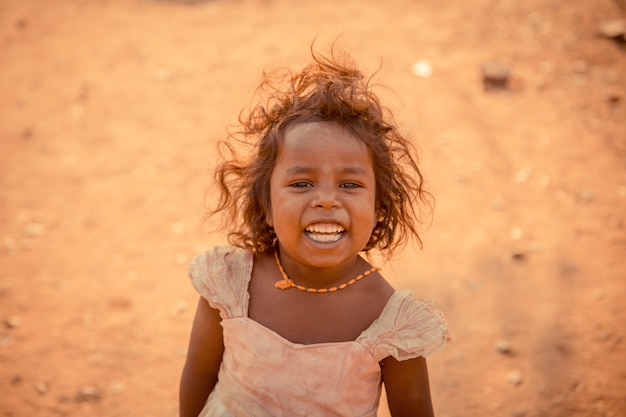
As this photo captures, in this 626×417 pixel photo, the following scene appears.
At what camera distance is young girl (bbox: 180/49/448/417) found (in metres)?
1.87

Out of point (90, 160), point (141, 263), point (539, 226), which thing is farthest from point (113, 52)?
point (539, 226)

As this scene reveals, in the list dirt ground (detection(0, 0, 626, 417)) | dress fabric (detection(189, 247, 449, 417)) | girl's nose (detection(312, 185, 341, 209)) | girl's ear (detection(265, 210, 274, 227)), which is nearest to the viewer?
girl's nose (detection(312, 185, 341, 209))

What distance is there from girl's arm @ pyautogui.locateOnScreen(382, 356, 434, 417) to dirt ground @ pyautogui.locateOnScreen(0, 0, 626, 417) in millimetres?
896

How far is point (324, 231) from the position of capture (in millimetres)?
1843

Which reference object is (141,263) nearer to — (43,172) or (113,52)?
(43,172)

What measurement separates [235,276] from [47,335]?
178 centimetres

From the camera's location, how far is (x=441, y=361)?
328 centimetres

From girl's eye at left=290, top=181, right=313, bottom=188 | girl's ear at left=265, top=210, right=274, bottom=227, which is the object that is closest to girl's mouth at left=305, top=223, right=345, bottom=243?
girl's eye at left=290, top=181, right=313, bottom=188

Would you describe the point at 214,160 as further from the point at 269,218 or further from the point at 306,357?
the point at 306,357

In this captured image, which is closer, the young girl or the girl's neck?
the young girl

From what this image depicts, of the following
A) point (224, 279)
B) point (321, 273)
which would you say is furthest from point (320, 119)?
point (224, 279)

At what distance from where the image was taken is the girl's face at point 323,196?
6.03 feet

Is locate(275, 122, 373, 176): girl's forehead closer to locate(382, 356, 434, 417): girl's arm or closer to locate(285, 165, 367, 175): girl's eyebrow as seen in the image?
locate(285, 165, 367, 175): girl's eyebrow

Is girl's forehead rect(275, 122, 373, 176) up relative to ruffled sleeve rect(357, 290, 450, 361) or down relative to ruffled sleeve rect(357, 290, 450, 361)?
up
